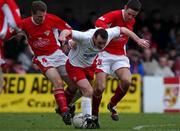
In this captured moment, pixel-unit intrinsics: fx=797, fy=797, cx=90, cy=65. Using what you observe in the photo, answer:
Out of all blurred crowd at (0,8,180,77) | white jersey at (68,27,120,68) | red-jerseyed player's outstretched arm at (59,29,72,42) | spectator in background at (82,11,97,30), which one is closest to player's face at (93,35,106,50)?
white jersey at (68,27,120,68)

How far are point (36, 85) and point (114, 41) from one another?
6.85 metres

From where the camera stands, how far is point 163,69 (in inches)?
907

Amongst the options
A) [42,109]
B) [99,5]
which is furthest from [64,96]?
[99,5]

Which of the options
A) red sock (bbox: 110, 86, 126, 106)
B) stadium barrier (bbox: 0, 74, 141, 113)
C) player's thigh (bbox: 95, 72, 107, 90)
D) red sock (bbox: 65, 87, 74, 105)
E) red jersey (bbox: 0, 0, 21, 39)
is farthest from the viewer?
stadium barrier (bbox: 0, 74, 141, 113)

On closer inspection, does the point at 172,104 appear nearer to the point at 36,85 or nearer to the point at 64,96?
the point at 36,85

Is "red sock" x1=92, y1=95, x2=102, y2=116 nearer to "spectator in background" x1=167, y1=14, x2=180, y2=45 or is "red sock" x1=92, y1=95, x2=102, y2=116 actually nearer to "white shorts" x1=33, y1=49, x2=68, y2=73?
"white shorts" x1=33, y1=49, x2=68, y2=73

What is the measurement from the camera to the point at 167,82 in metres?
21.8

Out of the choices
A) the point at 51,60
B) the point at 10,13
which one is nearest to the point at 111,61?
the point at 51,60

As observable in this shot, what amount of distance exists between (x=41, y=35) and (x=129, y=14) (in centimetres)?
168

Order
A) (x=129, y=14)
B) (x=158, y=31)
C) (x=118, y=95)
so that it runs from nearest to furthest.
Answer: (x=129, y=14) < (x=118, y=95) < (x=158, y=31)

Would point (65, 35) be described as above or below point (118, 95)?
above

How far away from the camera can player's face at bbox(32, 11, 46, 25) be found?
47.3 ft

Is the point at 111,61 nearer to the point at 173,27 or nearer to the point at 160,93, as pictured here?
the point at 160,93

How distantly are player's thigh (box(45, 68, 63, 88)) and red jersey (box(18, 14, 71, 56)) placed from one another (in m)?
0.40
